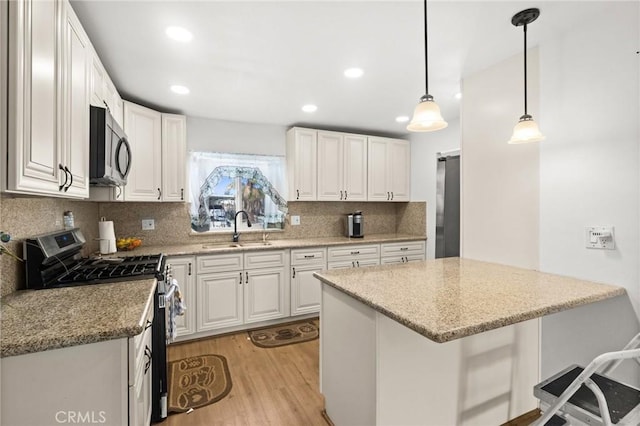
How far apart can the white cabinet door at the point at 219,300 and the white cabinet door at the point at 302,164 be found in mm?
1211

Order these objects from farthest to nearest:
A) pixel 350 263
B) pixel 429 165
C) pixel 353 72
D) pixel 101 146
Answer: 1. pixel 429 165
2. pixel 350 263
3. pixel 353 72
4. pixel 101 146

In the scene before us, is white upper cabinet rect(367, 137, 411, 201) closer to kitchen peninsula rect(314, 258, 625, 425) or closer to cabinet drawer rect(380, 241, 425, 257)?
cabinet drawer rect(380, 241, 425, 257)

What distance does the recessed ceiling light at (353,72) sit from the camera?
7.39 ft

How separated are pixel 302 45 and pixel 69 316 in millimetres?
1869

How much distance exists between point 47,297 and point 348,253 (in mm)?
2722

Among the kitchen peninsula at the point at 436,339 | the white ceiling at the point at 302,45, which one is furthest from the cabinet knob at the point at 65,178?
the kitchen peninsula at the point at 436,339

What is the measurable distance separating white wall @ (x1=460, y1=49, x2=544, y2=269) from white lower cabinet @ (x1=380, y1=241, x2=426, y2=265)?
1.37 meters

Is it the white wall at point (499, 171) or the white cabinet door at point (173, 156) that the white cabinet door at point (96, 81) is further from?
the white wall at point (499, 171)

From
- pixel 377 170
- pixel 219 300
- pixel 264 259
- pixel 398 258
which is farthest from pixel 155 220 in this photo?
pixel 398 258

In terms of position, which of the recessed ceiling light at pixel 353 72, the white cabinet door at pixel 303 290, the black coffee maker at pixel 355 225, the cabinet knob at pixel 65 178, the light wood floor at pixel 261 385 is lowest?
the light wood floor at pixel 261 385

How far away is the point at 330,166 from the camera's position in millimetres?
3797

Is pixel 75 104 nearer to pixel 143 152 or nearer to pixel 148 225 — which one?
pixel 143 152

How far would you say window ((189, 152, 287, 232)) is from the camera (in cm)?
344

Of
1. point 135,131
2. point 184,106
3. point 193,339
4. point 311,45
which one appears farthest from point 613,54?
point 193,339
